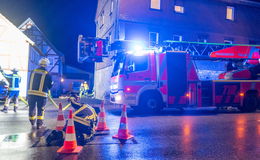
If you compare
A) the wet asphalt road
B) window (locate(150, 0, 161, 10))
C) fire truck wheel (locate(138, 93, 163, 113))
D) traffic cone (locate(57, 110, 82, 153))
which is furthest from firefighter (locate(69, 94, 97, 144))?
window (locate(150, 0, 161, 10))

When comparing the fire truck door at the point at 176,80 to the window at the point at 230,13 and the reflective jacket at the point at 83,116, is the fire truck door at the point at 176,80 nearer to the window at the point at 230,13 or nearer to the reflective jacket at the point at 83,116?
the reflective jacket at the point at 83,116

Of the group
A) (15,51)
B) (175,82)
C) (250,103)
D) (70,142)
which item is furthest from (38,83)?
(15,51)

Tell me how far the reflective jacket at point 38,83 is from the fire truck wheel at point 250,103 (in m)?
9.03

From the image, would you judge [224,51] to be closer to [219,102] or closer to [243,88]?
[243,88]

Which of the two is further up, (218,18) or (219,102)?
(218,18)

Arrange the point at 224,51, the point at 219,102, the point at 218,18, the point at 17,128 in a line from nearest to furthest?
the point at 17,128 → the point at 219,102 → the point at 224,51 → the point at 218,18

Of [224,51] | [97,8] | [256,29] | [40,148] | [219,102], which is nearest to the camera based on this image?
[40,148]

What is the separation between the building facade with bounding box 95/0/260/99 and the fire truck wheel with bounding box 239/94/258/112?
854 centimetres

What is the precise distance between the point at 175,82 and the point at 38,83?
5674mm

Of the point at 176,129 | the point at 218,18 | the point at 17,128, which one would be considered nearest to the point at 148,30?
the point at 218,18

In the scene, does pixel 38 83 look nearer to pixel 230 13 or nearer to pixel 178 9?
pixel 178 9

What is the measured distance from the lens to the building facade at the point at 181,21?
16.5 metres

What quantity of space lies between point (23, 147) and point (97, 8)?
75.1 feet

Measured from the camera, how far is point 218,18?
1950 cm
